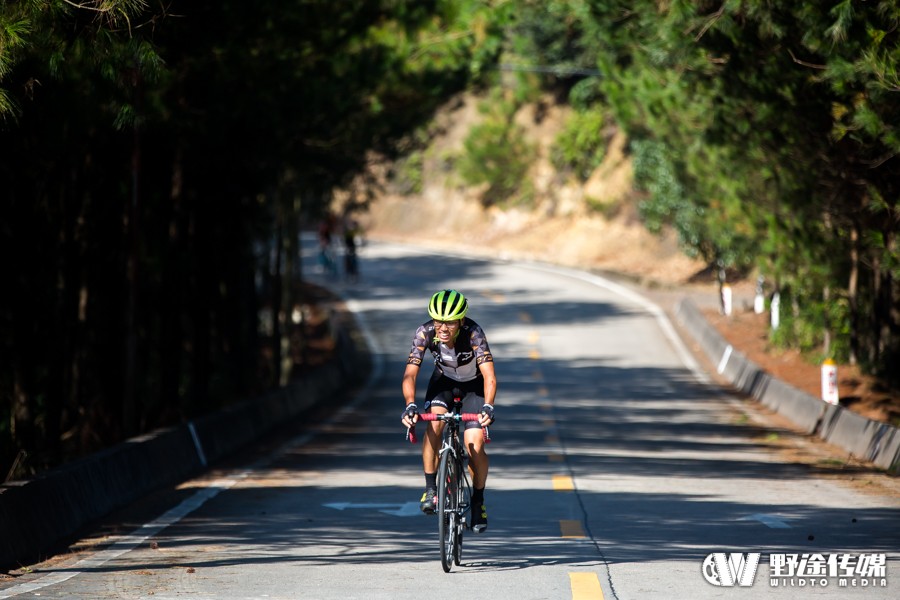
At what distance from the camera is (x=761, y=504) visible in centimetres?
1424

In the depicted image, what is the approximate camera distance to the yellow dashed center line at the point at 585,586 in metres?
9.23

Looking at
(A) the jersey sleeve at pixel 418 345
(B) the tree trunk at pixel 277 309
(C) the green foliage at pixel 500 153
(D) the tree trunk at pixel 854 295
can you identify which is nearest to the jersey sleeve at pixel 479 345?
(A) the jersey sleeve at pixel 418 345

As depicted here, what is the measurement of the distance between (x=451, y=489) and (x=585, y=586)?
4.31ft

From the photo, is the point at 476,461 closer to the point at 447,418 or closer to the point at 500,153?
the point at 447,418

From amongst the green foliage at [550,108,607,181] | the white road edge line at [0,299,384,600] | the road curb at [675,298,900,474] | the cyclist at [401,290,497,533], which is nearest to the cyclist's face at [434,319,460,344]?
the cyclist at [401,290,497,533]

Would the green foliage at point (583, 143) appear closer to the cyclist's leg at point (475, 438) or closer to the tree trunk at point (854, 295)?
the tree trunk at point (854, 295)

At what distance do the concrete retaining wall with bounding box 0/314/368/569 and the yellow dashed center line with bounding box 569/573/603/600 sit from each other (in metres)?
3.91

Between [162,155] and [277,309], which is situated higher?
[162,155]

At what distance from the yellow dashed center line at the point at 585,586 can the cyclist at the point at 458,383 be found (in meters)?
1.12

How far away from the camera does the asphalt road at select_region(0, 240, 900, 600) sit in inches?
386

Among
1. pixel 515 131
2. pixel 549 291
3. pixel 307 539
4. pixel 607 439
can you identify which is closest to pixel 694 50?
pixel 607 439

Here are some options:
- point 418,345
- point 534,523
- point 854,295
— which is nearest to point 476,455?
point 418,345

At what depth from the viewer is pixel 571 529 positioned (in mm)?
12344

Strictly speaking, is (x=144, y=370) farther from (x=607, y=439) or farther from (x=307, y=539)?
(x=307, y=539)
